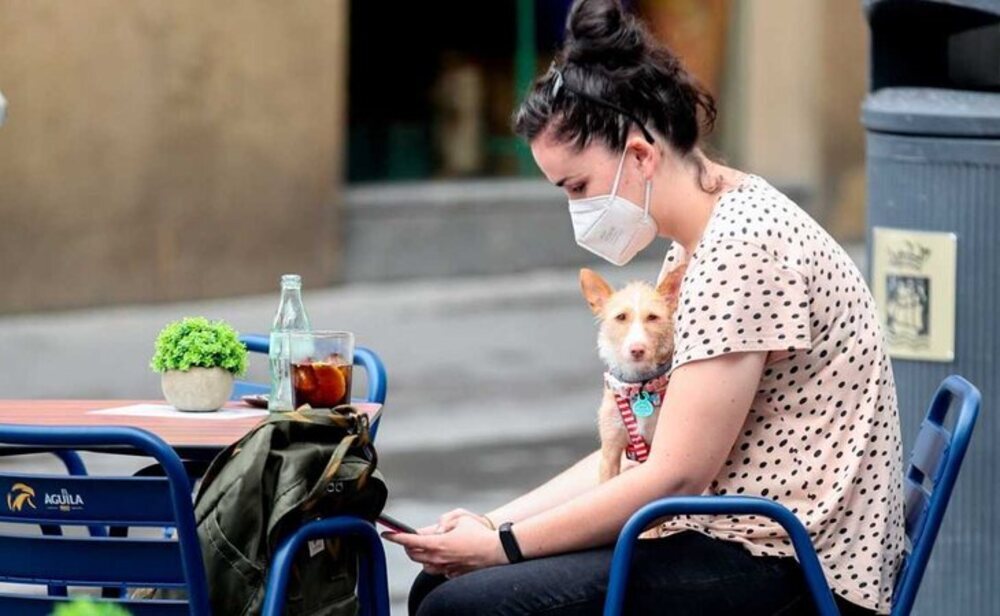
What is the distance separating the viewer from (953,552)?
4.69m

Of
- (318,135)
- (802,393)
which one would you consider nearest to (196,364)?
(802,393)

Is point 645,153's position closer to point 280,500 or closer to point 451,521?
point 451,521

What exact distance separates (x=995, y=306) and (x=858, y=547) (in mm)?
1492

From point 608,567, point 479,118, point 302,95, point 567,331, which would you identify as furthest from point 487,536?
point 479,118

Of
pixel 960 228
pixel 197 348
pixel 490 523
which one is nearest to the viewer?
pixel 490 523

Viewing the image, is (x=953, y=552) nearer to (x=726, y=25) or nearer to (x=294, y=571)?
(x=294, y=571)

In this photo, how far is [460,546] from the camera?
3.26 m

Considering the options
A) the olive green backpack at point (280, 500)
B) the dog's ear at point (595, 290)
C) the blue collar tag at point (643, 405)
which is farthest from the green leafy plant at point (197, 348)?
the blue collar tag at point (643, 405)

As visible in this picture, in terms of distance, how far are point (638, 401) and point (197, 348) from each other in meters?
0.81

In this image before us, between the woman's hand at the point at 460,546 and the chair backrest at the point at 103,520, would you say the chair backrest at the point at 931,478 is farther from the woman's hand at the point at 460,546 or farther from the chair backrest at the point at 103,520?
the chair backrest at the point at 103,520

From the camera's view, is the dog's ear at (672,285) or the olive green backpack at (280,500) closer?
the olive green backpack at (280,500)

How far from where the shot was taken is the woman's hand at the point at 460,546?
10.7ft

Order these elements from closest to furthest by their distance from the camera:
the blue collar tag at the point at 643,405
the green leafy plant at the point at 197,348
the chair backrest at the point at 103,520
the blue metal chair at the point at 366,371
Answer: the chair backrest at the point at 103,520 < the blue collar tag at the point at 643,405 < the green leafy plant at the point at 197,348 < the blue metal chair at the point at 366,371

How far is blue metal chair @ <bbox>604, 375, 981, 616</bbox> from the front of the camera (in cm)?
307
